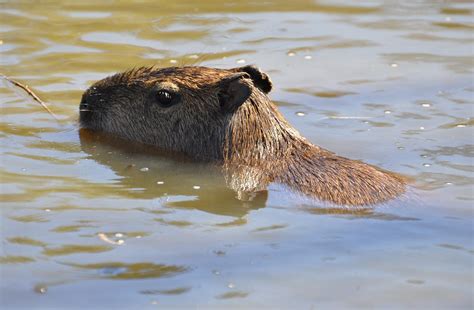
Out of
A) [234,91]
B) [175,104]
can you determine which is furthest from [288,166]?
[175,104]

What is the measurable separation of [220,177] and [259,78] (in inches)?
28.2

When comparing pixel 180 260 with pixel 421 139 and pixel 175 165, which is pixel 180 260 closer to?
pixel 175 165

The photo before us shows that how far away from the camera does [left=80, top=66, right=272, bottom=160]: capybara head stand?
6711 millimetres

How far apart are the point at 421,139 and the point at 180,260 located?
9.19ft

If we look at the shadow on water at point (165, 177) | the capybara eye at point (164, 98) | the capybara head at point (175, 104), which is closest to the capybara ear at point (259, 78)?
the capybara head at point (175, 104)

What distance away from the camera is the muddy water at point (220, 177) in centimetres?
492

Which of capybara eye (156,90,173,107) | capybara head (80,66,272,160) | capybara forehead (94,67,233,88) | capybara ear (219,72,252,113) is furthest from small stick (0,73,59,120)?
capybara ear (219,72,252,113)

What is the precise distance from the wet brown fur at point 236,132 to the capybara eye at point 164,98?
0.04m

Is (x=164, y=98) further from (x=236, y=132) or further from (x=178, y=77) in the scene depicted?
(x=236, y=132)

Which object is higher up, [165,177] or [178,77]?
[178,77]

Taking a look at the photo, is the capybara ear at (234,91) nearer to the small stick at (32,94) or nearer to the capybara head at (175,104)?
the capybara head at (175,104)

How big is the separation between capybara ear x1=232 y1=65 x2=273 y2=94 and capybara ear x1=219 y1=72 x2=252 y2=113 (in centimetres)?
8

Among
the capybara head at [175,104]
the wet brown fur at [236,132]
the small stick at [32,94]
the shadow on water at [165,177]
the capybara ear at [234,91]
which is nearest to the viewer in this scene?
the shadow on water at [165,177]

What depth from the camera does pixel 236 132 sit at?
6.67 m
